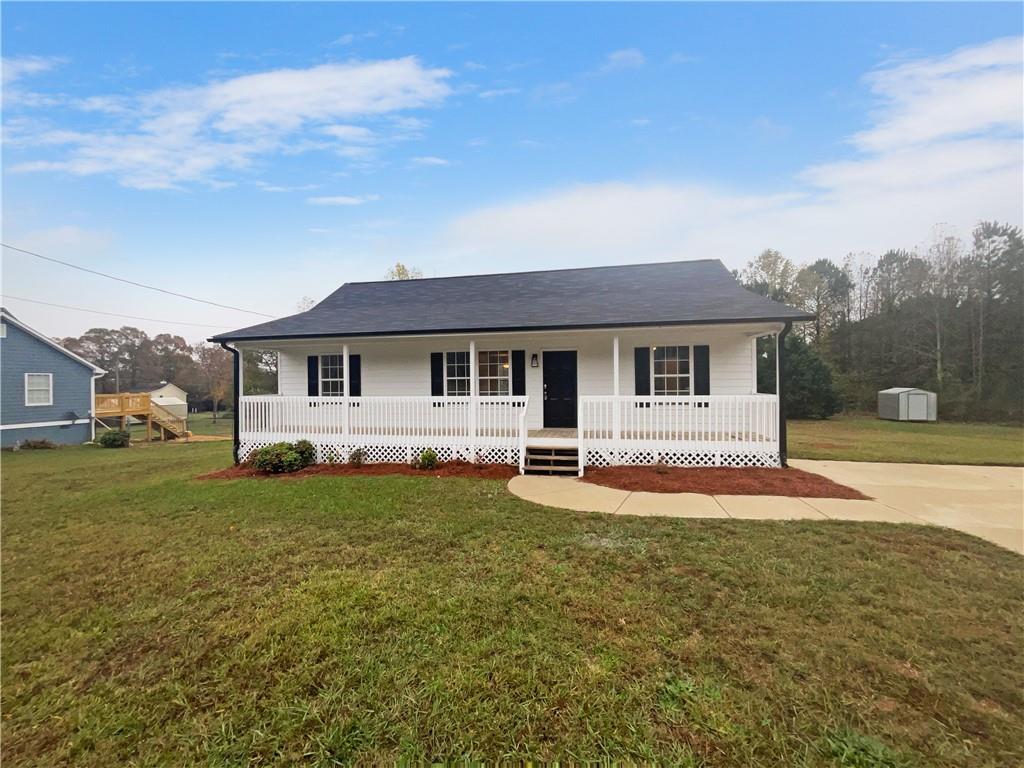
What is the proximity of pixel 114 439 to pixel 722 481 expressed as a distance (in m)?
22.1

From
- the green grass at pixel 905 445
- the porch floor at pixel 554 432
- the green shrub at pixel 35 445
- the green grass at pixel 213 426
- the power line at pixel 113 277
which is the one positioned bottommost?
the green grass at pixel 213 426

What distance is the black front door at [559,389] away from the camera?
10523 mm

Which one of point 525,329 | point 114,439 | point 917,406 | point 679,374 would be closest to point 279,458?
point 525,329

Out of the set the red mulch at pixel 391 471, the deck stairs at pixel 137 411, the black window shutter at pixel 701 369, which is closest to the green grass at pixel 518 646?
the red mulch at pixel 391 471

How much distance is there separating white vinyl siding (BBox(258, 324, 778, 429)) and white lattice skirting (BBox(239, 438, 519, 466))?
6.16 ft

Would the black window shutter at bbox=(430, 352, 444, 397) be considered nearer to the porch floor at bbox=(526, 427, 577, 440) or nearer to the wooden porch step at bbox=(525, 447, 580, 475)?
the porch floor at bbox=(526, 427, 577, 440)

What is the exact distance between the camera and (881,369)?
2523 cm

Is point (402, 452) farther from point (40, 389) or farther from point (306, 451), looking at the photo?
point (40, 389)

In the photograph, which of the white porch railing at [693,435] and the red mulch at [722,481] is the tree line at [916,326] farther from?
the red mulch at [722,481]

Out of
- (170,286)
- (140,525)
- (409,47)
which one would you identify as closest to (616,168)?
(409,47)

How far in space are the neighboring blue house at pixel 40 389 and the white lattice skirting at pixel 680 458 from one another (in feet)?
72.4

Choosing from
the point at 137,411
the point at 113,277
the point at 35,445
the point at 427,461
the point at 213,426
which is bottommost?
the point at 213,426

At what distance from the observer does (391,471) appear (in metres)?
8.64

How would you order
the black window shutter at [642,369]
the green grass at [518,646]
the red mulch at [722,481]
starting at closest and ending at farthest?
the green grass at [518,646] → the red mulch at [722,481] → the black window shutter at [642,369]
